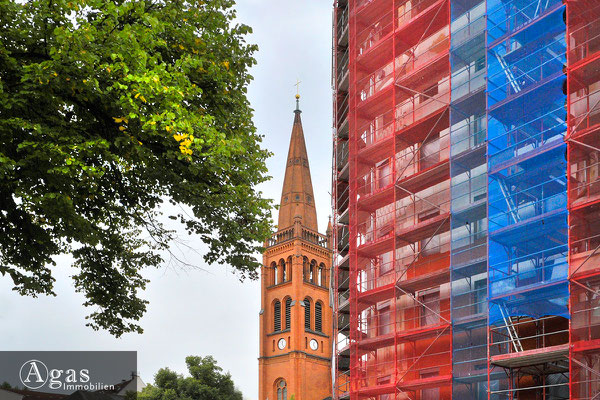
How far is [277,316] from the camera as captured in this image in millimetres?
73188

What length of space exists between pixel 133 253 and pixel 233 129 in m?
3.49

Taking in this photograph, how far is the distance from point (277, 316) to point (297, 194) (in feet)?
39.9

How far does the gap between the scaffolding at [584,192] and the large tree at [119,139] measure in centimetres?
617

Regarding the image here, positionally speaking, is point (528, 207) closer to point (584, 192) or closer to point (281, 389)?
point (584, 192)

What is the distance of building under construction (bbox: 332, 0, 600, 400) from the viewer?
16.3 meters

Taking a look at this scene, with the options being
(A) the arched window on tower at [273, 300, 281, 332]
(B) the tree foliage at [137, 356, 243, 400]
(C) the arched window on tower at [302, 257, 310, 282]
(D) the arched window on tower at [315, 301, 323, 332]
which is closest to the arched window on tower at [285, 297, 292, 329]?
(A) the arched window on tower at [273, 300, 281, 332]

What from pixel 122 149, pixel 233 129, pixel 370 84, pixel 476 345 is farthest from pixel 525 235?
pixel 370 84

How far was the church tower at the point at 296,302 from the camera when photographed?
69438 mm

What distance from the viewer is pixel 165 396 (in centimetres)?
5016

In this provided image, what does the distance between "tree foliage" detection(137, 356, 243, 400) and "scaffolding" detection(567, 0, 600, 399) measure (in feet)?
124

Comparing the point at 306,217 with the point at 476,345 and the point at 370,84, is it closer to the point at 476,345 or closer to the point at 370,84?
the point at 370,84

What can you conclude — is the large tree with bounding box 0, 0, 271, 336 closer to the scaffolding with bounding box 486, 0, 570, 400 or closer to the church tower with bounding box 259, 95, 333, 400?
the scaffolding with bounding box 486, 0, 570, 400

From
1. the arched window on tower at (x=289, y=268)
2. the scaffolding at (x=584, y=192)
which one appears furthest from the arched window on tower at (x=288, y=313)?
the scaffolding at (x=584, y=192)

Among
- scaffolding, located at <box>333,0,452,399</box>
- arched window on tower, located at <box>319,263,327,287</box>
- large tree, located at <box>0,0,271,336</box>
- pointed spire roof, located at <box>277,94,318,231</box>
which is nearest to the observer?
large tree, located at <box>0,0,271,336</box>
